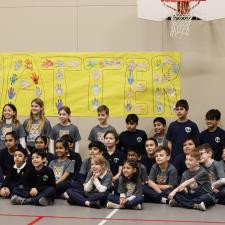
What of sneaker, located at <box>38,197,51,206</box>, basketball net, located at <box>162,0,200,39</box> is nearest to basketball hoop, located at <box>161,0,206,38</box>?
basketball net, located at <box>162,0,200,39</box>

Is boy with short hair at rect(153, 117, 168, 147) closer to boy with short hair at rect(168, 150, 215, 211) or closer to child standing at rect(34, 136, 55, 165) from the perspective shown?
boy with short hair at rect(168, 150, 215, 211)

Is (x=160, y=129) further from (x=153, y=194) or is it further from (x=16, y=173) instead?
(x=16, y=173)

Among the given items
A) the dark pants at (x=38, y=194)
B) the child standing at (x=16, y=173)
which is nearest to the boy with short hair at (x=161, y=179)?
the dark pants at (x=38, y=194)

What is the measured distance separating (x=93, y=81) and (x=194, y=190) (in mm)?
2876

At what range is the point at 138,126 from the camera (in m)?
8.49

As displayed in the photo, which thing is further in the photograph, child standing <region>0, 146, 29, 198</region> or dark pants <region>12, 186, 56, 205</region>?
child standing <region>0, 146, 29, 198</region>

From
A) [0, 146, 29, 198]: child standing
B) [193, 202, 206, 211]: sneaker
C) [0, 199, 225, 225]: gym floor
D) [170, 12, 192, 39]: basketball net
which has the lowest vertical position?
[0, 199, 225, 225]: gym floor

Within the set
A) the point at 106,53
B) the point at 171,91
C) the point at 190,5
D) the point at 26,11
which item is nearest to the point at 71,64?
the point at 106,53

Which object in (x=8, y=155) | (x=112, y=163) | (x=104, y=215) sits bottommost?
(x=104, y=215)

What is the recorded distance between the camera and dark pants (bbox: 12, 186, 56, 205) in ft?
21.7

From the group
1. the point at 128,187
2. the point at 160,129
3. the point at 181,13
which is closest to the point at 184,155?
the point at 160,129

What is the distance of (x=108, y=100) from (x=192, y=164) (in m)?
2.35

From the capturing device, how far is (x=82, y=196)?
21.8 feet

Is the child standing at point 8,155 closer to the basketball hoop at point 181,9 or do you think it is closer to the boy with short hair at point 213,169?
the boy with short hair at point 213,169
